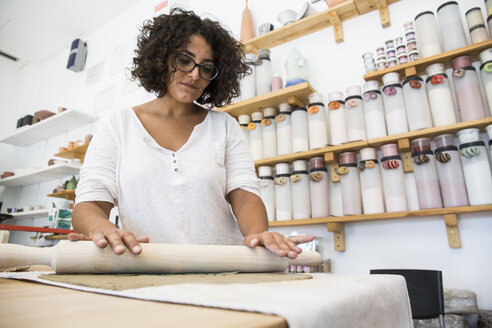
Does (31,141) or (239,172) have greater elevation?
(31,141)

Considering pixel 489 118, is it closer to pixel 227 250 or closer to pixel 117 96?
pixel 227 250

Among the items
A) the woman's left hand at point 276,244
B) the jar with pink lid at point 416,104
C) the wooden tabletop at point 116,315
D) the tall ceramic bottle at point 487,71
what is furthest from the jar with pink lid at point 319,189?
the wooden tabletop at point 116,315

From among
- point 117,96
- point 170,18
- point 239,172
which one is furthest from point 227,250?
point 117,96

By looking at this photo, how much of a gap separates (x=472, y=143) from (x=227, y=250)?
1469mm

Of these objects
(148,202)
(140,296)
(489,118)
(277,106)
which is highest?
(277,106)

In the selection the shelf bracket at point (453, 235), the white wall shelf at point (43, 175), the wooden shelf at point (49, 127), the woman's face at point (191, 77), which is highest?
the wooden shelf at point (49, 127)

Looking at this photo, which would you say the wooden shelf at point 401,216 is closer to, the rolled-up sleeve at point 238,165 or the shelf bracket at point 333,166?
the shelf bracket at point 333,166

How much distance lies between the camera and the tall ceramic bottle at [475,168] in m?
1.52

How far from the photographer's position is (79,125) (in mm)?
3854

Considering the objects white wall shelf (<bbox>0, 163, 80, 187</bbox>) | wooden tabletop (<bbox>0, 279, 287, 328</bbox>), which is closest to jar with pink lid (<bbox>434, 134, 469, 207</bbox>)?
wooden tabletop (<bbox>0, 279, 287, 328</bbox>)

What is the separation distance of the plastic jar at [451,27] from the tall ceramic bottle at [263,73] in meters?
1.08

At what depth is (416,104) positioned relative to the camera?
1.75 m

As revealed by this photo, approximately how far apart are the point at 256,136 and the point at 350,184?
2.38 feet

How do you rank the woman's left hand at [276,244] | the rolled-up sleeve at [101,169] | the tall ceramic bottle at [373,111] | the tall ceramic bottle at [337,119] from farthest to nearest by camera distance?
1. the tall ceramic bottle at [337,119]
2. the tall ceramic bottle at [373,111]
3. the rolled-up sleeve at [101,169]
4. the woman's left hand at [276,244]
